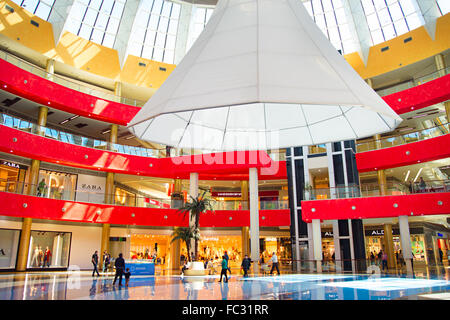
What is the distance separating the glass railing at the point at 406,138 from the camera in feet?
87.4

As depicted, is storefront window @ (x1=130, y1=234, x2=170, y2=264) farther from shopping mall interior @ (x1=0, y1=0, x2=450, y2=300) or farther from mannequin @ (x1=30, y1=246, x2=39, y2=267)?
mannequin @ (x1=30, y1=246, x2=39, y2=267)

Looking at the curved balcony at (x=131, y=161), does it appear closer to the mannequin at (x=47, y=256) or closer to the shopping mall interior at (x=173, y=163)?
the shopping mall interior at (x=173, y=163)

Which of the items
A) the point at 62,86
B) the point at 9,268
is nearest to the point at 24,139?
the point at 62,86

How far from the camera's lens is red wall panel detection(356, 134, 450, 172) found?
26.2 meters

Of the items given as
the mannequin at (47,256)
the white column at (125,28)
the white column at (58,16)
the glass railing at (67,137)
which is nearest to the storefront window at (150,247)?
the mannequin at (47,256)

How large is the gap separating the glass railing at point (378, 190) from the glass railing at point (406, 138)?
423 centimetres

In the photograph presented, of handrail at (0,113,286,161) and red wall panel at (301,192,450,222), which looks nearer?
red wall panel at (301,192,450,222)

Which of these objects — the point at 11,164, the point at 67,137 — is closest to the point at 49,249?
the point at 11,164

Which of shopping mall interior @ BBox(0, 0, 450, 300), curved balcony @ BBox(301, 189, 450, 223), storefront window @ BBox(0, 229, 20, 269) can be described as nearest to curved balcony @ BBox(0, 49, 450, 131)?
shopping mall interior @ BBox(0, 0, 450, 300)

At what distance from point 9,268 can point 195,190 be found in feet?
50.9

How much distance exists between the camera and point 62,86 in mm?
29156

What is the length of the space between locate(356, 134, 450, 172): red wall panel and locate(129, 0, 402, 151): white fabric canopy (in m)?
23.5

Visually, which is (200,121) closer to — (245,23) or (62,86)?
(245,23)
